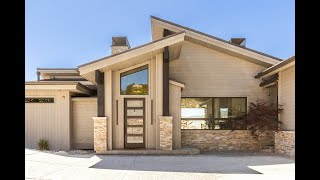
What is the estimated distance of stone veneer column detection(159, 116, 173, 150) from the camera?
10422 millimetres

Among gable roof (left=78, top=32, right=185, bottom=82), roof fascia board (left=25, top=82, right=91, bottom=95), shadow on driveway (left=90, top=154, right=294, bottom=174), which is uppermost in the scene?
gable roof (left=78, top=32, right=185, bottom=82)

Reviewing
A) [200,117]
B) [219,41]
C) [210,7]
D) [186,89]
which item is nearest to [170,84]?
[186,89]

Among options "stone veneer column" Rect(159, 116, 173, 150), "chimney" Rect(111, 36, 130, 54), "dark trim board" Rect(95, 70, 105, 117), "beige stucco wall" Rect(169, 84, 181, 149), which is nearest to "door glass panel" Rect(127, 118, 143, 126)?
"stone veneer column" Rect(159, 116, 173, 150)

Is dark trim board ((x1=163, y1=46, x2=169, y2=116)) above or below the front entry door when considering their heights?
above

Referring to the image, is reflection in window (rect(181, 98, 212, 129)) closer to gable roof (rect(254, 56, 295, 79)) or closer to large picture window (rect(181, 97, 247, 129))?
large picture window (rect(181, 97, 247, 129))

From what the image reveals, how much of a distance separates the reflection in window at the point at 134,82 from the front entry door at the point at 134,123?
1.07 ft

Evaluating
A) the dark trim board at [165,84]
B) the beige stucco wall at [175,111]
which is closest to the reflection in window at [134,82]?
the dark trim board at [165,84]

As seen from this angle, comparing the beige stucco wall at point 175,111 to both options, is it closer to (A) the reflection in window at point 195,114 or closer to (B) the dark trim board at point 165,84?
(B) the dark trim board at point 165,84

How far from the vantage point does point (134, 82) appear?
35.7ft

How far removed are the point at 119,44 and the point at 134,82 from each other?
442cm

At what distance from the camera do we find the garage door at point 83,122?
1260cm

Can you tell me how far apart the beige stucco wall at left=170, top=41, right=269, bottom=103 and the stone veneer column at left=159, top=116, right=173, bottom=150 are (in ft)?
7.85

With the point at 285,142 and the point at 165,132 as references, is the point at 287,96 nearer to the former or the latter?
the point at 285,142
